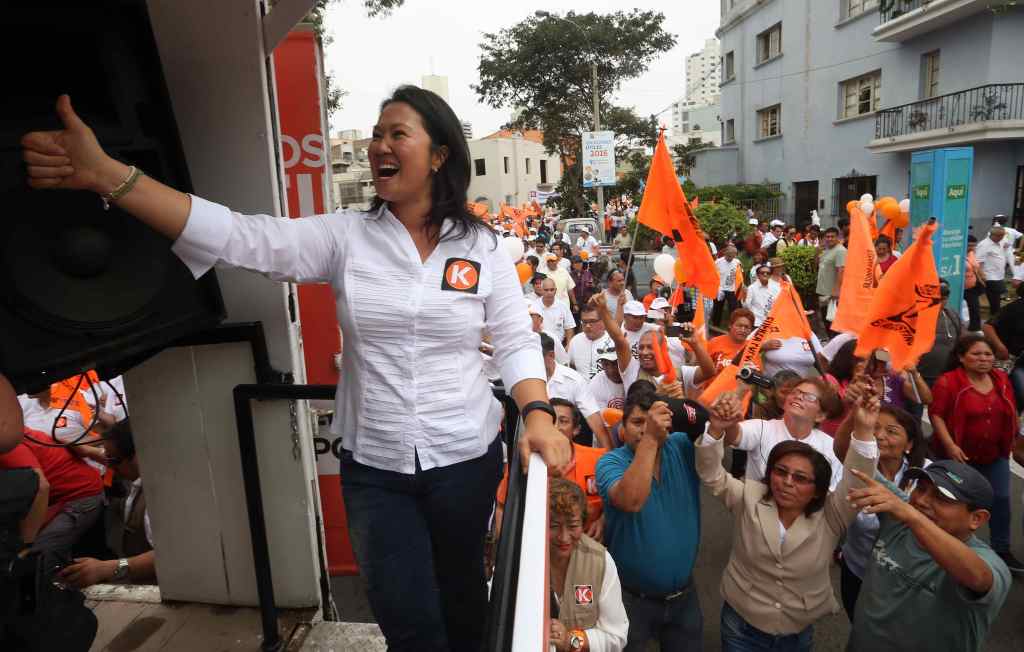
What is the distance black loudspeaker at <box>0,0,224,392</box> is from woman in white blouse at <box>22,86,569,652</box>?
570 millimetres

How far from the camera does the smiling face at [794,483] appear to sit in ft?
10.2

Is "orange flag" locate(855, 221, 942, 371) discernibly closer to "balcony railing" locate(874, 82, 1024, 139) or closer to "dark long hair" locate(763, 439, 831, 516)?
"dark long hair" locate(763, 439, 831, 516)

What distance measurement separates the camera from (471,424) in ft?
5.92

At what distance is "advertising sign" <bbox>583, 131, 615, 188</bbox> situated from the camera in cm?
2020

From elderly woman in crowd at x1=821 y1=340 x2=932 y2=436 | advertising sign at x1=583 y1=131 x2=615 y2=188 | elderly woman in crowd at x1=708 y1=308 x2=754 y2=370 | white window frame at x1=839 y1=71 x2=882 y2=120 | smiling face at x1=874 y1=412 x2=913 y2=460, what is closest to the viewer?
smiling face at x1=874 y1=412 x2=913 y2=460

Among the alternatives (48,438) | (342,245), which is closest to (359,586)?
(48,438)

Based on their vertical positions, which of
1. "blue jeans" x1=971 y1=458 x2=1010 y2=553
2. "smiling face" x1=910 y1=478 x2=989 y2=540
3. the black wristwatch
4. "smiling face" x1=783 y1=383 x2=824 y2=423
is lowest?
"blue jeans" x1=971 y1=458 x2=1010 y2=553

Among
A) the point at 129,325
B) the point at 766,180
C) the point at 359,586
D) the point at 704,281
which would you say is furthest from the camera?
the point at 766,180

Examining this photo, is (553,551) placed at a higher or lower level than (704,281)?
lower

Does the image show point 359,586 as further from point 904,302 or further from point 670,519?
point 904,302

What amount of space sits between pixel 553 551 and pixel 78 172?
2211mm

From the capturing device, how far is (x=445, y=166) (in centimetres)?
185

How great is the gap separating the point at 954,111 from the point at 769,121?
31.1 ft

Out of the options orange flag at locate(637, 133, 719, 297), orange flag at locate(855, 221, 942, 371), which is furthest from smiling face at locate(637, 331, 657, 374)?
orange flag at locate(855, 221, 942, 371)
